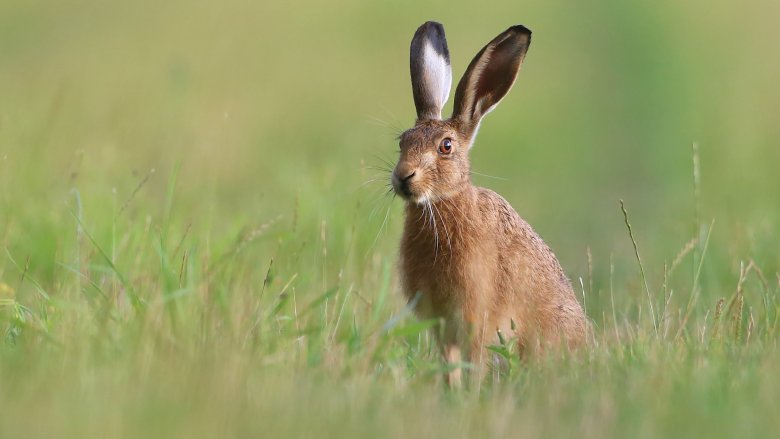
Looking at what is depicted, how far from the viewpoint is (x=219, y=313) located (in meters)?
4.87

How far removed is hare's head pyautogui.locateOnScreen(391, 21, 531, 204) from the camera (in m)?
5.94

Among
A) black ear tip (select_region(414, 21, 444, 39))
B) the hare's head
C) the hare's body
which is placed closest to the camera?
the hare's body

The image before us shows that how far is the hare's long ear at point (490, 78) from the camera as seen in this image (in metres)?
6.22

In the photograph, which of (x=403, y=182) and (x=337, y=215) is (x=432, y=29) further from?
(x=337, y=215)

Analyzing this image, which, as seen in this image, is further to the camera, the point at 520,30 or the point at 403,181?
the point at 520,30

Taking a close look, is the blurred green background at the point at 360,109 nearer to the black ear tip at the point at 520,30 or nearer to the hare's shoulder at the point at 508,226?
the hare's shoulder at the point at 508,226

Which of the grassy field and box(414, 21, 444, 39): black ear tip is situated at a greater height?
box(414, 21, 444, 39): black ear tip

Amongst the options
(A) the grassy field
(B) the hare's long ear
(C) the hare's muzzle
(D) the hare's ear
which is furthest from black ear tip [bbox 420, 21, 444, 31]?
(C) the hare's muzzle

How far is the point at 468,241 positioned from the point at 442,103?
963 millimetres

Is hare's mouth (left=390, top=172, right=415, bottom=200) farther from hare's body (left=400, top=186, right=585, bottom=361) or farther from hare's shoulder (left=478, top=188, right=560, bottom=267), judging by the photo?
hare's shoulder (left=478, top=188, right=560, bottom=267)

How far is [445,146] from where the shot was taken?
611 centimetres

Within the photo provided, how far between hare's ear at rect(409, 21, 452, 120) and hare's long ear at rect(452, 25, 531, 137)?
0.51 feet

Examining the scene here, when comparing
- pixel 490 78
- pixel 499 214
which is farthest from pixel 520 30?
pixel 499 214

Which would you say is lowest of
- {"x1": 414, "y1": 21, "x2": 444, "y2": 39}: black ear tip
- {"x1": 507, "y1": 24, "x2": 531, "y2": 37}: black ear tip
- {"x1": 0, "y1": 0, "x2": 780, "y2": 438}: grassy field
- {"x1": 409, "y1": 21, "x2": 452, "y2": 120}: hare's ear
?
{"x1": 0, "y1": 0, "x2": 780, "y2": 438}: grassy field
